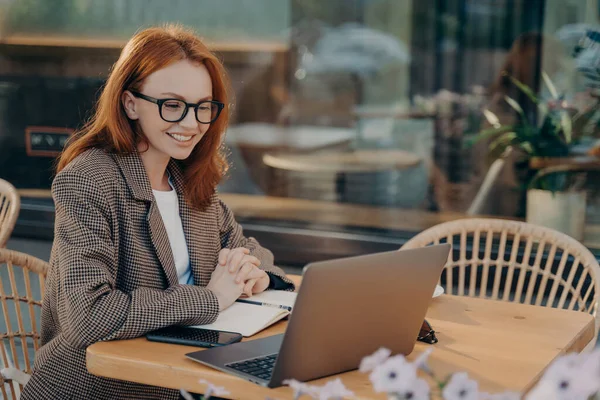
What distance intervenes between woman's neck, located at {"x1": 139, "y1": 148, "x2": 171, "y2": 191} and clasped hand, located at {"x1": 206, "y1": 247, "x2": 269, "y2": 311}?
0.25 metres

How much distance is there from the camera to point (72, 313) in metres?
1.68

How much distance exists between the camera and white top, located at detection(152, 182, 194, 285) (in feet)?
6.80

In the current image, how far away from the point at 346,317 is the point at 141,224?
0.73 metres

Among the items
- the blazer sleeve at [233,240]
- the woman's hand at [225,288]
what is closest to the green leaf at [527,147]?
the blazer sleeve at [233,240]

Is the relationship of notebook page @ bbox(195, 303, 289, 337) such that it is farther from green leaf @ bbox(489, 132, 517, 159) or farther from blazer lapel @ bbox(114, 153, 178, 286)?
green leaf @ bbox(489, 132, 517, 159)

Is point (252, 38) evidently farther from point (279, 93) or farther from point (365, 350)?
point (365, 350)

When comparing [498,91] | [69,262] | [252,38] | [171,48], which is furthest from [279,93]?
[69,262]

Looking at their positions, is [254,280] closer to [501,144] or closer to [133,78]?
[133,78]

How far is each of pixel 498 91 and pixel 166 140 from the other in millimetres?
2897

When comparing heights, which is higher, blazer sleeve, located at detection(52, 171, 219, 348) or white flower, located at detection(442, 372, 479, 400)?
white flower, located at detection(442, 372, 479, 400)

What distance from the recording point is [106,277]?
1716 mm

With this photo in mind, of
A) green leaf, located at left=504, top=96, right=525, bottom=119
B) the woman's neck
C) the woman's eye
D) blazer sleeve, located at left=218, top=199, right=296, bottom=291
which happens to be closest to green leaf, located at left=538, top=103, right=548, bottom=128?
green leaf, located at left=504, top=96, right=525, bottom=119

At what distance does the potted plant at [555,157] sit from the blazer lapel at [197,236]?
2509mm

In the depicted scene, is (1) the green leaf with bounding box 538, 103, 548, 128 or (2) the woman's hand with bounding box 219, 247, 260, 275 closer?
(2) the woman's hand with bounding box 219, 247, 260, 275
